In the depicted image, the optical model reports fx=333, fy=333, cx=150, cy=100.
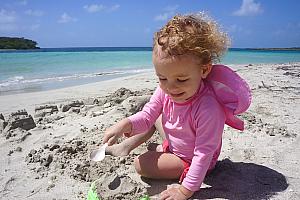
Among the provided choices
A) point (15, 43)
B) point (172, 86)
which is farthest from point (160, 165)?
point (15, 43)

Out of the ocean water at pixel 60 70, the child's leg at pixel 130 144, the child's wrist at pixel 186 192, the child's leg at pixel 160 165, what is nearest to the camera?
the child's wrist at pixel 186 192

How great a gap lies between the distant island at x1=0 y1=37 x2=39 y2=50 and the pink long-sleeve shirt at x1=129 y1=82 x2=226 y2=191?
50492 mm

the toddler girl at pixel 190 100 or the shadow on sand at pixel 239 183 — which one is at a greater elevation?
the toddler girl at pixel 190 100

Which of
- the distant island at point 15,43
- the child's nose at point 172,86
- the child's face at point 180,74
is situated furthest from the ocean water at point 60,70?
the distant island at point 15,43

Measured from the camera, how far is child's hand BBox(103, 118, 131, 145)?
1.94 m

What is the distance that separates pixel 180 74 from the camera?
66.0 inches

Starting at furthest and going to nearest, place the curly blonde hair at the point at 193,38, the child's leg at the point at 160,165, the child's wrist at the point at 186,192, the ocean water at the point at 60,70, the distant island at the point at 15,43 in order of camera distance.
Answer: the distant island at the point at 15,43
the ocean water at the point at 60,70
the child's leg at the point at 160,165
the child's wrist at the point at 186,192
the curly blonde hair at the point at 193,38

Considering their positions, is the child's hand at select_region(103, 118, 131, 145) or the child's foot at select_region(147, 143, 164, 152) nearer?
the child's hand at select_region(103, 118, 131, 145)

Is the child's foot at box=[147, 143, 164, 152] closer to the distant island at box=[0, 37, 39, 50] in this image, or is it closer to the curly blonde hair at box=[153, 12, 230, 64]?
the curly blonde hair at box=[153, 12, 230, 64]

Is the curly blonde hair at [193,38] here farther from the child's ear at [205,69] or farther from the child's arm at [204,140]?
the child's arm at [204,140]

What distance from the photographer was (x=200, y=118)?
1.78 metres

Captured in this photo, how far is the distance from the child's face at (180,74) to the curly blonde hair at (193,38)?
0.13 feet

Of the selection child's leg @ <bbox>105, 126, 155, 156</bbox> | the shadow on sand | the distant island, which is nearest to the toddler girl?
the shadow on sand

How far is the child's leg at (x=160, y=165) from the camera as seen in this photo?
1.97 m
